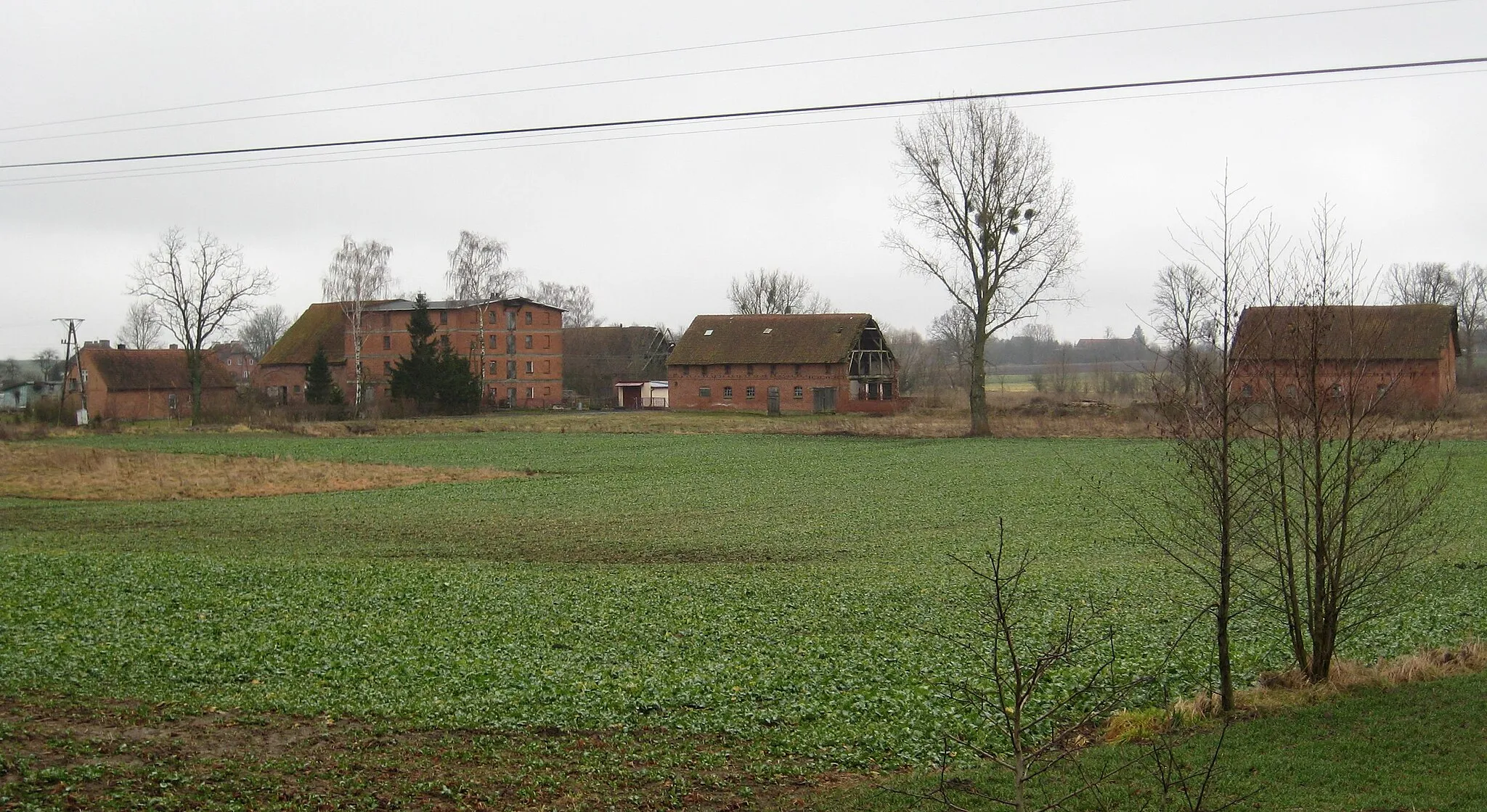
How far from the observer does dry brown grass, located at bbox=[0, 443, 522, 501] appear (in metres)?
36.9

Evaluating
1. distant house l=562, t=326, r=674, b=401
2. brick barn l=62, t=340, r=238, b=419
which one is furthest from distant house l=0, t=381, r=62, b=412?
distant house l=562, t=326, r=674, b=401

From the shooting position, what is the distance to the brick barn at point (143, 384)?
9256 cm

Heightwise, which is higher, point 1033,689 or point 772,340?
point 772,340

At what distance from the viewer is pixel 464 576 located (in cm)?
1923

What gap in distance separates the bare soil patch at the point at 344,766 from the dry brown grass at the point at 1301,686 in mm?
2990

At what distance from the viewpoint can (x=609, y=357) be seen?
392ft

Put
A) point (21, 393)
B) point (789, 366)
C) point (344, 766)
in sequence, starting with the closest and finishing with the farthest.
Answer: point (344, 766)
point (789, 366)
point (21, 393)

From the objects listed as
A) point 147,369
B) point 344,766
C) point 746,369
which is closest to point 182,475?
point 344,766

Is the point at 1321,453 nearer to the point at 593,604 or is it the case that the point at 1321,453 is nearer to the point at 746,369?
the point at 593,604

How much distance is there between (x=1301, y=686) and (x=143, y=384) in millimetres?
101463

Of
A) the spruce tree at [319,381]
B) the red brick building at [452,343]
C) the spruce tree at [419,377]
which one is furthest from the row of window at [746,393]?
the spruce tree at [319,381]

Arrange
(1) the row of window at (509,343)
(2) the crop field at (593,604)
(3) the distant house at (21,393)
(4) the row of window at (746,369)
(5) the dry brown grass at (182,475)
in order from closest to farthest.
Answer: (2) the crop field at (593,604) < (5) the dry brown grass at (182,475) < (4) the row of window at (746,369) < (1) the row of window at (509,343) < (3) the distant house at (21,393)

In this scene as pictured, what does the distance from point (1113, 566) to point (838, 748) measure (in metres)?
12.4

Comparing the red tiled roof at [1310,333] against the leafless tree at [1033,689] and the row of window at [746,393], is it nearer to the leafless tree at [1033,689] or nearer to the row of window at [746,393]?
the leafless tree at [1033,689]
